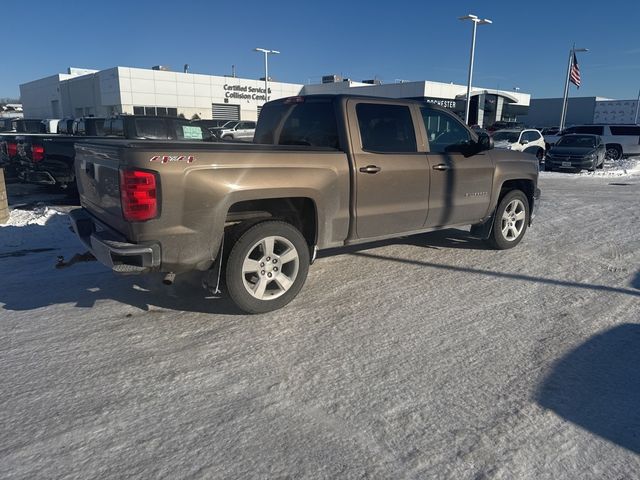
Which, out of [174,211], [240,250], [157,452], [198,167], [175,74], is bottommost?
[157,452]

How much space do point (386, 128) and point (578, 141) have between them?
1846 cm

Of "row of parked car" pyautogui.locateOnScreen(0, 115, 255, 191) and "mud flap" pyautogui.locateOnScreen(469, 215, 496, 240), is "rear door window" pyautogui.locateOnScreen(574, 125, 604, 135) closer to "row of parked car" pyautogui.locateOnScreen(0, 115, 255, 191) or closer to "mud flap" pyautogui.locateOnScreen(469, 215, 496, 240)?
"row of parked car" pyautogui.locateOnScreen(0, 115, 255, 191)

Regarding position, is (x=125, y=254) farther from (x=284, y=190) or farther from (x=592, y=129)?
(x=592, y=129)

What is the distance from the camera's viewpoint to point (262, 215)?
4242 mm

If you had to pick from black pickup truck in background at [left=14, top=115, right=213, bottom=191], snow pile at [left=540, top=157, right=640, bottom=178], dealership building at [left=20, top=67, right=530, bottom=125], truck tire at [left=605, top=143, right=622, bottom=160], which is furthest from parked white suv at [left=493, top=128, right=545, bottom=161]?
dealership building at [left=20, top=67, right=530, bottom=125]

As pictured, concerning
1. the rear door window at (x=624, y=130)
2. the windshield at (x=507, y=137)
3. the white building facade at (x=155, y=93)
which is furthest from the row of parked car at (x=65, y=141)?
the white building facade at (x=155, y=93)

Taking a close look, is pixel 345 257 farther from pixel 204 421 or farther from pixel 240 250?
pixel 204 421

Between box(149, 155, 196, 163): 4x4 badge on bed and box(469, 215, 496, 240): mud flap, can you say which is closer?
box(149, 155, 196, 163): 4x4 badge on bed

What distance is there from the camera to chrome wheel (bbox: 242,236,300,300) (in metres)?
4.15

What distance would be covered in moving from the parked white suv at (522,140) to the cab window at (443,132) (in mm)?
15059

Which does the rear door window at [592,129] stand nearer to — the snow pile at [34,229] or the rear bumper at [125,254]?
the snow pile at [34,229]

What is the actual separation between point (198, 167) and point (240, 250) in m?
0.79

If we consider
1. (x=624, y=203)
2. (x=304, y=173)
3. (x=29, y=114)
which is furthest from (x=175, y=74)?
(x=304, y=173)

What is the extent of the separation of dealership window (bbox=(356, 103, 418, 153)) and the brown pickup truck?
0.05ft
